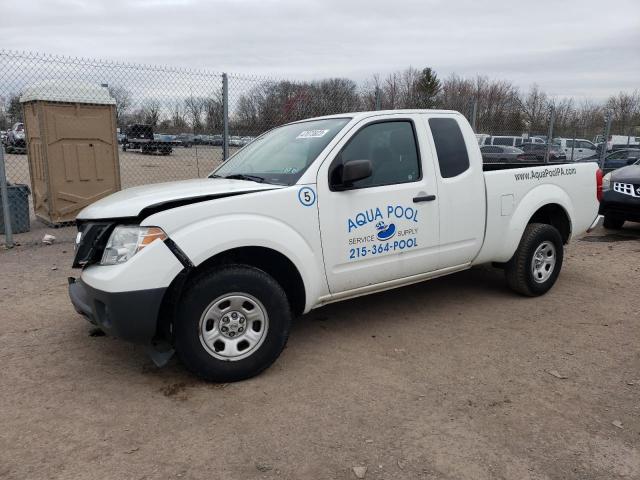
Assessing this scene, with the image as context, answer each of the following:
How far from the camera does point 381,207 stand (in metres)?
4.00

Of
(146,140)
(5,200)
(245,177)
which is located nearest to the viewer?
(245,177)

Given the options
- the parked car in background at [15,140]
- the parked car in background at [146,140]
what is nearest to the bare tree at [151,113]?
the parked car in background at [146,140]

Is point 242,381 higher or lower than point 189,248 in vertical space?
lower

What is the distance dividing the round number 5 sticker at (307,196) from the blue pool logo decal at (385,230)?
606mm

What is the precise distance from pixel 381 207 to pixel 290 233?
2.67 ft

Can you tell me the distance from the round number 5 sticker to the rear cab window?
1.33 metres

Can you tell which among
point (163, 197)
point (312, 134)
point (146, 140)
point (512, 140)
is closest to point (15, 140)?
point (146, 140)

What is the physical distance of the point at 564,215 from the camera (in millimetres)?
5527

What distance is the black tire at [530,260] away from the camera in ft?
16.8

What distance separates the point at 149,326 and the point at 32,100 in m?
6.70

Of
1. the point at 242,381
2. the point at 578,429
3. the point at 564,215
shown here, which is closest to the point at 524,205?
the point at 564,215

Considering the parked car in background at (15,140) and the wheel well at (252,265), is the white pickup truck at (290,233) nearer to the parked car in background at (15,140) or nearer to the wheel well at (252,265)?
the wheel well at (252,265)

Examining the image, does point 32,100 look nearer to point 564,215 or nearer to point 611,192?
point 564,215

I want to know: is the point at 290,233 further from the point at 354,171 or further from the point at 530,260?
the point at 530,260
